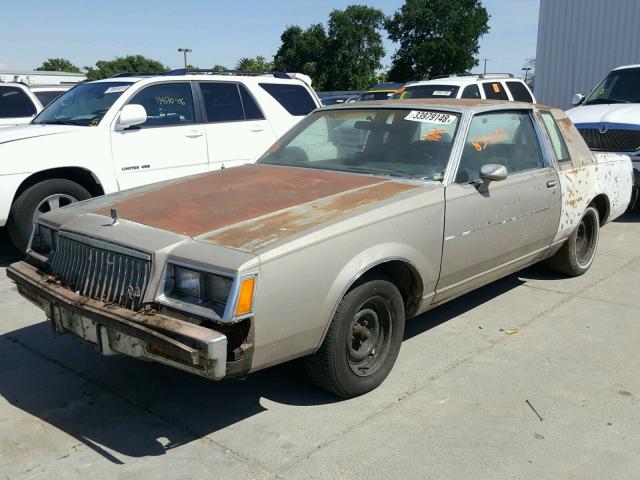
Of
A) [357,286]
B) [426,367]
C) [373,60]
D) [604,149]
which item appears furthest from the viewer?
[373,60]

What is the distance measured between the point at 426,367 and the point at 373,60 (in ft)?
281

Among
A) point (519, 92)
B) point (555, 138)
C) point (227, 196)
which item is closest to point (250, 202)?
point (227, 196)

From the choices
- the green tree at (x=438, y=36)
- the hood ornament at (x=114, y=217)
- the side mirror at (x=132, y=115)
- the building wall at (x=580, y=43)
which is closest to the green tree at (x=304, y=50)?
the green tree at (x=438, y=36)

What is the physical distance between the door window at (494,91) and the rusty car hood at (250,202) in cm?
837

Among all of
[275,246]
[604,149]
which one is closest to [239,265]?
[275,246]

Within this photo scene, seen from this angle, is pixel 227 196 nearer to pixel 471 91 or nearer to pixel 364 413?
pixel 364 413

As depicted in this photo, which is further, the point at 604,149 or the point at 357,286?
the point at 604,149

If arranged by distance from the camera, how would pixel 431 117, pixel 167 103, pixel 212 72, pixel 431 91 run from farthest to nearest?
pixel 431 91
pixel 212 72
pixel 167 103
pixel 431 117

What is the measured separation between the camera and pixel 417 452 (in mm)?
3191

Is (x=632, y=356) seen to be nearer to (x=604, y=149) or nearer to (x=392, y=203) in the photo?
(x=392, y=203)

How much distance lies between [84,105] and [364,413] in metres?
5.06

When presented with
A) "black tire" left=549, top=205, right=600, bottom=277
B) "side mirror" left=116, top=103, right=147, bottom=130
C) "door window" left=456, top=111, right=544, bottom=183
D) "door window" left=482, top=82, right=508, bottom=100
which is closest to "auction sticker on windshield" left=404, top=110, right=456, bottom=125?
"door window" left=456, top=111, right=544, bottom=183

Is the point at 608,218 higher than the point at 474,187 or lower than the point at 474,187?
lower

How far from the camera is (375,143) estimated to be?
15.2 ft
